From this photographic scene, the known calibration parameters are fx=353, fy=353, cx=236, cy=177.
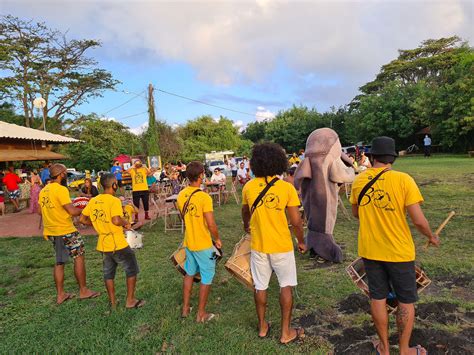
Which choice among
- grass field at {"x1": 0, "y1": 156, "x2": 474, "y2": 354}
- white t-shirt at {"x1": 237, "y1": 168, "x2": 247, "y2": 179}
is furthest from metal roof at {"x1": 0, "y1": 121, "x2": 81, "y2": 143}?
grass field at {"x1": 0, "y1": 156, "x2": 474, "y2": 354}

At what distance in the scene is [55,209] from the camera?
4199 mm

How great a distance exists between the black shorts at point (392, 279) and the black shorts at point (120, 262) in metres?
2.49

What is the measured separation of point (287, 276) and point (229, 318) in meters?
0.98

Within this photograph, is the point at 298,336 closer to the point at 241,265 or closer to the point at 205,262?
the point at 241,265

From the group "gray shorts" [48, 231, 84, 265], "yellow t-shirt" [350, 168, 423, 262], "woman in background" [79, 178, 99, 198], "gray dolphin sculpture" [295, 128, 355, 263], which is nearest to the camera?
"yellow t-shirt" [350, 168, 423, 262]

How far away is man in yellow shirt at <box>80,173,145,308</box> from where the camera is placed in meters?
3.83

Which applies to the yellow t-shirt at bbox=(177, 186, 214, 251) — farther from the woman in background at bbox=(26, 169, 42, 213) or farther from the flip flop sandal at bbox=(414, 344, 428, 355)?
the woman in background at bbox=(26, 169, 42, 213)

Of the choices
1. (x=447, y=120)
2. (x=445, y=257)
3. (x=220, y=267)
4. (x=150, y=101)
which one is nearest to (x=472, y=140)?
(x=447, y=120)

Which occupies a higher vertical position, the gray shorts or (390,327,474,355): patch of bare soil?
the gray shorts

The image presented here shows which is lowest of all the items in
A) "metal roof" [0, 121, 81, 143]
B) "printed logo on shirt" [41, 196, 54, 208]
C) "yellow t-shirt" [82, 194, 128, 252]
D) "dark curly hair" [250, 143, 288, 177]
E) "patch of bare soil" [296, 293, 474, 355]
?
"patch of bare soil" [296, 293, 474, 355]

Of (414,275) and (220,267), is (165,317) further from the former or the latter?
(414,275)

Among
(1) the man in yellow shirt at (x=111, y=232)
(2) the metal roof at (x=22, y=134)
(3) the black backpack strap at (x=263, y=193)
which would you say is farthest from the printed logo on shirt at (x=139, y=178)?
(2) the metal roof at (x=22, y=134)

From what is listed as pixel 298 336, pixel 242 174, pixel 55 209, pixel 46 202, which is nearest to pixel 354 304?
pixel 298 336

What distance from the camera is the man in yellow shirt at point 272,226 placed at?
3.02m
